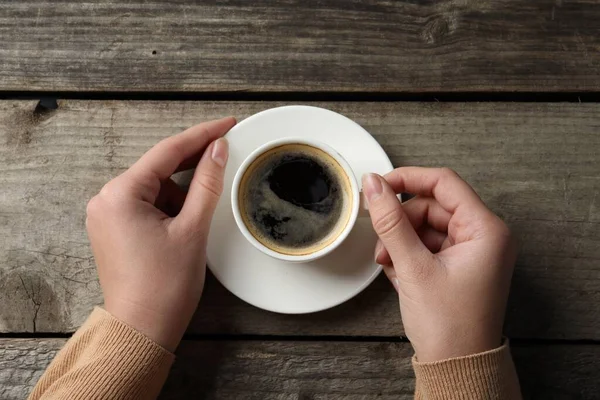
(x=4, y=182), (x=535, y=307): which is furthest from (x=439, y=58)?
(x=4, y=182)

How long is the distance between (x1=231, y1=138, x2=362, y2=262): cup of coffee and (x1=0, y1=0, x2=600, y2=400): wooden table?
0.49 feet

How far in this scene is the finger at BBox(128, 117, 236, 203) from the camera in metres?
0.96

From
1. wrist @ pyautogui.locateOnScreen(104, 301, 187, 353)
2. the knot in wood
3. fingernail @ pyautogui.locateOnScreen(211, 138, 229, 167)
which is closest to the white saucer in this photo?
fingernail @ pyautogui.locateOnScreen(211, 138, 229, 167)

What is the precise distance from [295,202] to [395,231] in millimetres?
232

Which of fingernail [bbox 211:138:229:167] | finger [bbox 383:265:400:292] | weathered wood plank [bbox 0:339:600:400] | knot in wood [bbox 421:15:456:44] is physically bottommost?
weathered wood plank [bbox 0:339:600:400]

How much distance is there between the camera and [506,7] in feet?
3.60

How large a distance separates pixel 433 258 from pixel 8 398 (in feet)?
2.80

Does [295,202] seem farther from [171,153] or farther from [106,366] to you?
[106,366]

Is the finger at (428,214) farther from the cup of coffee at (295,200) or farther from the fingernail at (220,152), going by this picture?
the fingernail at (220,152)

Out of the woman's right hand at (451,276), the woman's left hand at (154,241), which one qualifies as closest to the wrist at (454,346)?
the woman's right hand at (451,276)

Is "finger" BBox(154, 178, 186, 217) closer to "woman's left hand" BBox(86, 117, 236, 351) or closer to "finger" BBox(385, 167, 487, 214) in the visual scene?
"woman's left hand" BBox(86, 117, 236, 351)

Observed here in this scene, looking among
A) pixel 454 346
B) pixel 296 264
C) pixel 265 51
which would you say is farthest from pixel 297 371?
pixel 265 51

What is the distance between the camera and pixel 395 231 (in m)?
0.87

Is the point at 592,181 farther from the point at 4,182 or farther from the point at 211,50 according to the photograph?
the point at 4,182
